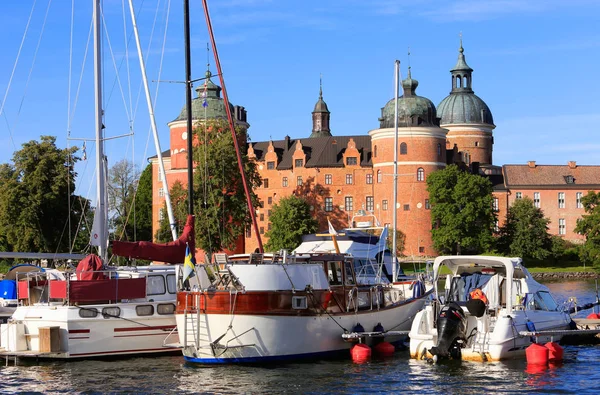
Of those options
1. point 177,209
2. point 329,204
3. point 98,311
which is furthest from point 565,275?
point 98,311

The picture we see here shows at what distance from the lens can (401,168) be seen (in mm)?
98312

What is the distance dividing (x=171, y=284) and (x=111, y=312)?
2487 millimetres

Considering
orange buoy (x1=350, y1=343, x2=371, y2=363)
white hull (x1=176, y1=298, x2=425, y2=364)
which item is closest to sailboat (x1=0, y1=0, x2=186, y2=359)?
white hull (x1=176, y1=298, x2=425, y2=364)

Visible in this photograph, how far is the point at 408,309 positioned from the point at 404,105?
71.8 m

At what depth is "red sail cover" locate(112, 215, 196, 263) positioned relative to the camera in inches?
1148

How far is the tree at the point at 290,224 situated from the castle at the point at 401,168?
11.2 feet

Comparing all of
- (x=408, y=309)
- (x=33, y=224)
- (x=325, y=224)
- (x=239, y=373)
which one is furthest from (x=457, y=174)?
(x=239, y=373)

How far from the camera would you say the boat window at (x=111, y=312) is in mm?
28078

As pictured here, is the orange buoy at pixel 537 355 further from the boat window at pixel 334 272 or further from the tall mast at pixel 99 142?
the tall mast at pixel 99 142

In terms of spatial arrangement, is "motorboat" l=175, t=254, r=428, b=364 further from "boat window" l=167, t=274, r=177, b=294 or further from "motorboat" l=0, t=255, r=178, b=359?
"boat window" l=167, t=274, r=177, b=294

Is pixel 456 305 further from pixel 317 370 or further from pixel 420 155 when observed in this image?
pixel 420 155

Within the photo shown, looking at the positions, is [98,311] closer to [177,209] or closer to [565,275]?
[177,209]

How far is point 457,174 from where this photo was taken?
315ft

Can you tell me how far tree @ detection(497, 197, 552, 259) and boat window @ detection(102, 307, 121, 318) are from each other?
7153 cm
